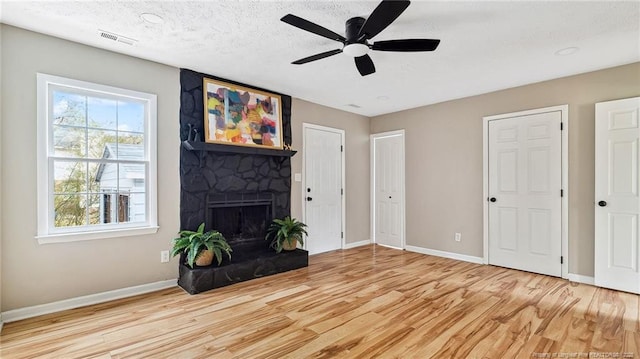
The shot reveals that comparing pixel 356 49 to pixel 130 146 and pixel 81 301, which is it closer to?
pixel 130 146

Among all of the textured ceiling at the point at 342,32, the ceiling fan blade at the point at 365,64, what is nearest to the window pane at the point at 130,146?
the textured ceiling at the point at 342,32

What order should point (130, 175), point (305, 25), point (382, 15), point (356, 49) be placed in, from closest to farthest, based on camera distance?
1. point (382, 15)
2. point (305, 25)
3. point (356, 49)
4. point (130, 175)

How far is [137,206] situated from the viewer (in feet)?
11.3

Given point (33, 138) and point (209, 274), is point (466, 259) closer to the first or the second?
point (209, 274)

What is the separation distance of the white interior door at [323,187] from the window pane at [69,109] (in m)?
2.91

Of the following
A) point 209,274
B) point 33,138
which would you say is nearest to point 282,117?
point 209,274

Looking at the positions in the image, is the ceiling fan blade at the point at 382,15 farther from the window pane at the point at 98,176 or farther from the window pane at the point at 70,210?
the window pane at the point at 70,210

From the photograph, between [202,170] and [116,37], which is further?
[202,170]

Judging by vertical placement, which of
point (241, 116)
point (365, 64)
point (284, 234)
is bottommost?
point (284, 234)

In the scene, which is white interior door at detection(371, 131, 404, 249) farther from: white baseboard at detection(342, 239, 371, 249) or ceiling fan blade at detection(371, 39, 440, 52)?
ceiling fan blade at detection(371, 39, 440, 52)

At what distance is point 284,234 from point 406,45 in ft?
9.36

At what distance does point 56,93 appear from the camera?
297cm

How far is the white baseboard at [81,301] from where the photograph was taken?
271 centimetres

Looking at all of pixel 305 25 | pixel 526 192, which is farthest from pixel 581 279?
pixel 305 25
